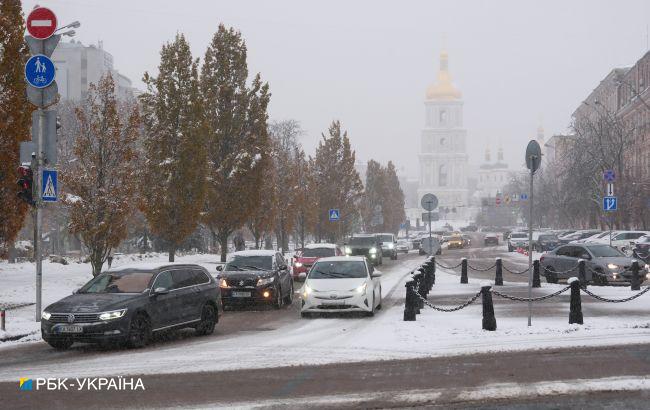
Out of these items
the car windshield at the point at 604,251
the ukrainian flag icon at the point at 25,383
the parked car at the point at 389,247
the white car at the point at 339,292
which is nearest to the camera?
the ukrainian flag icon at the point at 25,383

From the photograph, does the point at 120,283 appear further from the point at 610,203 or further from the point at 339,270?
the point at 610,203

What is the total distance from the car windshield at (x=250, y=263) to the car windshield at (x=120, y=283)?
721cm

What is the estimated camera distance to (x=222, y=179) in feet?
121

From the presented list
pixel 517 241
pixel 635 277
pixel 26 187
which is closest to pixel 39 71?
pixel 26 187

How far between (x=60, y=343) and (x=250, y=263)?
904 centimetres

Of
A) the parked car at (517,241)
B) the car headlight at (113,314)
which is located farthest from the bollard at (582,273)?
the parked car at (517,241)

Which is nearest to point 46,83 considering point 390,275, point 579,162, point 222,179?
point 222,179

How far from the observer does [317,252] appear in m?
33.2

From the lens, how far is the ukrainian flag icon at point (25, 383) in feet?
33.6

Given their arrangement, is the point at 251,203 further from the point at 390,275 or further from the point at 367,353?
the point at 367,353

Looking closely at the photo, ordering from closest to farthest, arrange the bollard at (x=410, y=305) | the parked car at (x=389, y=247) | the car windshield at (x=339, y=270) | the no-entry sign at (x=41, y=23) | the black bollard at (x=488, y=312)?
the black bollard at (x=488, y=312) → the bollard at (x=410, y=305) → the no-entry sign at (x=41, y=23) → the car windshield at (x=339, y=270) → the parked car at (x=389, y=247)

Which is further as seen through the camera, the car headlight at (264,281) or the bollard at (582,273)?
the bollard at (582,273)

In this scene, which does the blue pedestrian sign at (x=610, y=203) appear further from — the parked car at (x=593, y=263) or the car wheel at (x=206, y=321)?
the car wheel at (x=206, y=321)

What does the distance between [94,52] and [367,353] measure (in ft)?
394
